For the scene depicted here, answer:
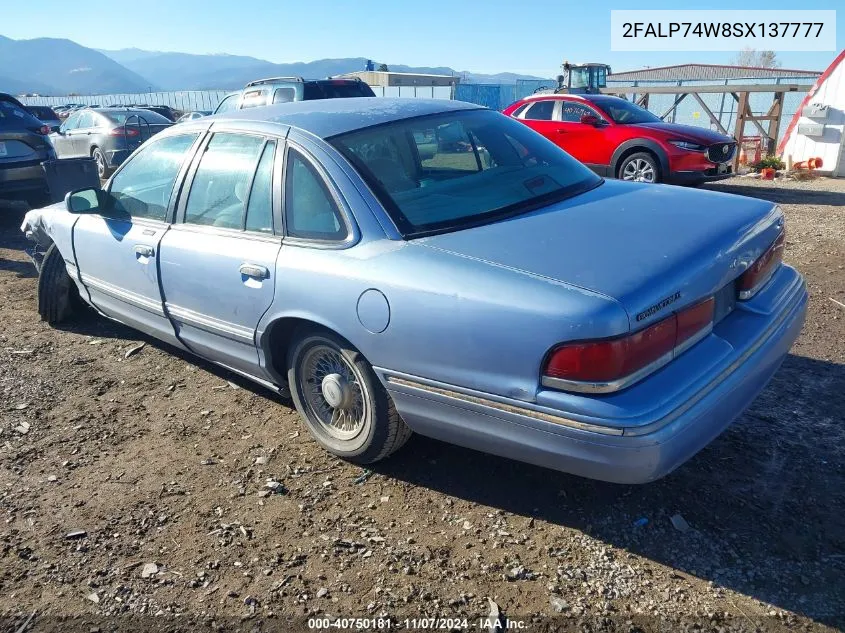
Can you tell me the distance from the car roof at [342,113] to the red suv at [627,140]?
20.3 ft

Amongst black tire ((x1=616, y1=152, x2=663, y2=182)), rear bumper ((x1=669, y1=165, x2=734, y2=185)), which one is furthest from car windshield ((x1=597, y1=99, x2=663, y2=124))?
rear bumper ((x1=669, y1=165, x2=734, y2=185))

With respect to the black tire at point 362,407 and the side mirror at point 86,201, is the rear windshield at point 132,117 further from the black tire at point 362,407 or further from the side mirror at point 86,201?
the black tire at point 362,407

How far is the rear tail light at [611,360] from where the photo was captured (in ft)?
7.14

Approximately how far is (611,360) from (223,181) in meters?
2.32

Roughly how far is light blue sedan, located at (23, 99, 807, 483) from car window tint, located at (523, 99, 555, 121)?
7939 millimetres

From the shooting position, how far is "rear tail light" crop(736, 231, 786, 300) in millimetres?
2846

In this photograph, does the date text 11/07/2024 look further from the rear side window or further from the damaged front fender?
the rear side window

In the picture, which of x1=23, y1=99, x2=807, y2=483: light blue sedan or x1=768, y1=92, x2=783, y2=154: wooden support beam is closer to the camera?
x1=23, y1=99, x2=807, y2=483: light blue sedan

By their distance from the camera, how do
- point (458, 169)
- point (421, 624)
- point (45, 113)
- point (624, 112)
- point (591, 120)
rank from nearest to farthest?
point (421, 624)
point (458, 169)
point (591, 120)
point (624, 112)
point (45, 113)

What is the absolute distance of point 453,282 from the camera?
246 centimetres

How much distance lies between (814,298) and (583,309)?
4.02 metres

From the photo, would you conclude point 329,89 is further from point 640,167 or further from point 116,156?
point 640,167

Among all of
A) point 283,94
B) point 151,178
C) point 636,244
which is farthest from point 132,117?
point 636,244

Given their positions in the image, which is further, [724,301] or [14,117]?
[14,117]
